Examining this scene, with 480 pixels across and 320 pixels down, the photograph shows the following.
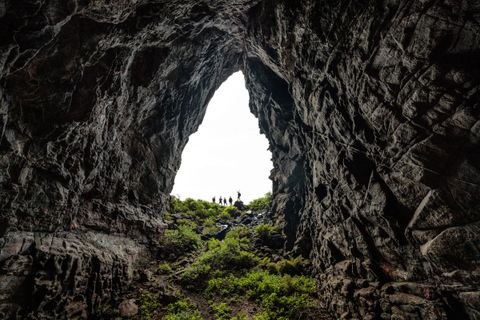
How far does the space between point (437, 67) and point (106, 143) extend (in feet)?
45.9

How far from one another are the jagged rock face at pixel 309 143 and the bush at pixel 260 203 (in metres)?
14.9

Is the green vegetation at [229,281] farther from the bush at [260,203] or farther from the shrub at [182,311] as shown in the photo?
the bush at [260,203]

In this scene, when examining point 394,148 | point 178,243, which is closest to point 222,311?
point 178,243

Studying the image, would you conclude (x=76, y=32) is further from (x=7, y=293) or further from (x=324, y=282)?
(x=324, y=282)

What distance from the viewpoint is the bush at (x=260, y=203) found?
3253cm

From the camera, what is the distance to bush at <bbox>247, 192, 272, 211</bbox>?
32.5 m

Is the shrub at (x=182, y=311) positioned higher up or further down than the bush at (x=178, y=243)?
further down

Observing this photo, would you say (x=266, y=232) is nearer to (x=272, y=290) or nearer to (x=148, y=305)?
(x=272, y=290)

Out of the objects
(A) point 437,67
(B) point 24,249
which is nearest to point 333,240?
(A) point 437,67

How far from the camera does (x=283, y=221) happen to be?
21.6 meters

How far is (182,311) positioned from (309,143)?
12058 mm

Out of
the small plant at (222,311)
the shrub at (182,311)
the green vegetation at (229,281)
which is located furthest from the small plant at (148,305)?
the small plant at (222,311)

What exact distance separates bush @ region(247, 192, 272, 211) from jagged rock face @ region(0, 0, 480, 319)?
14.9 meters

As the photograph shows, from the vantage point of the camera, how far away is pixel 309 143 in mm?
16375
